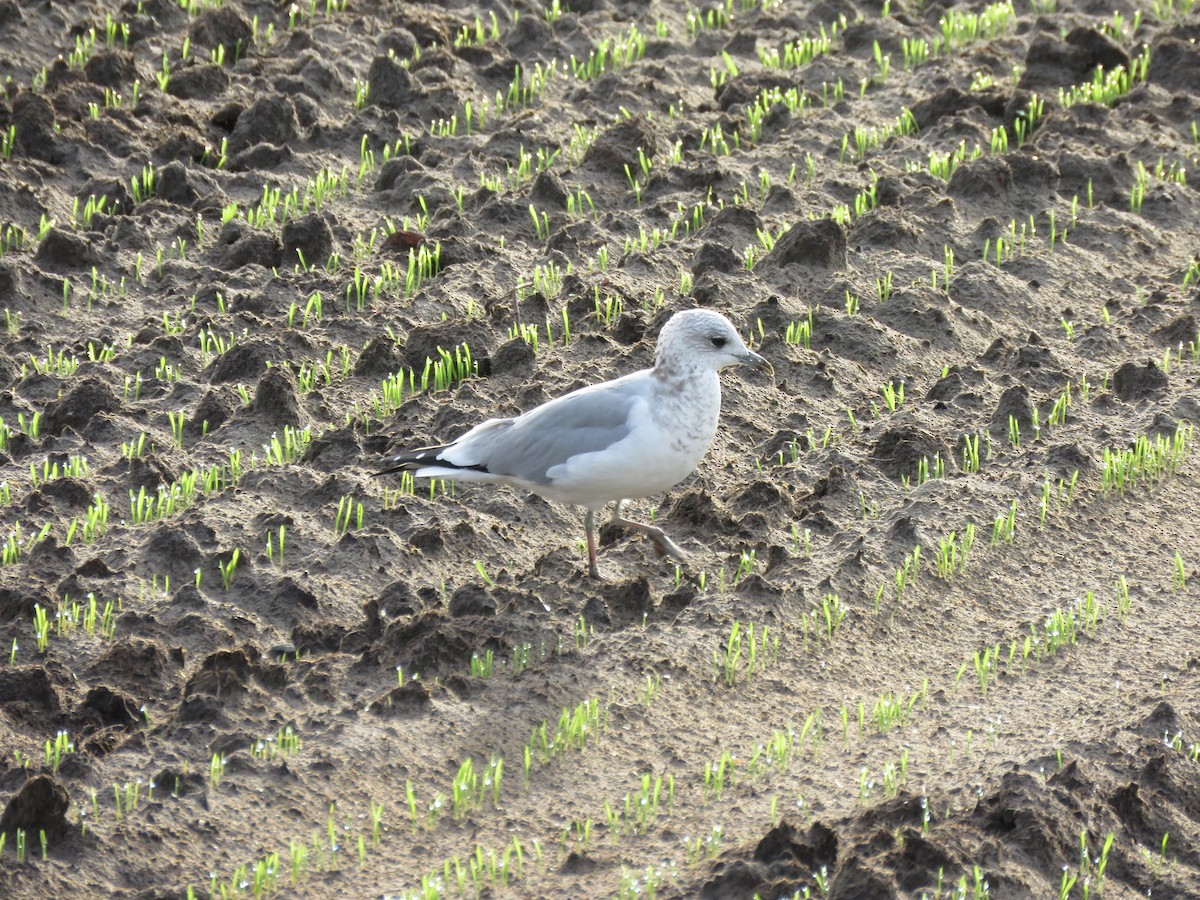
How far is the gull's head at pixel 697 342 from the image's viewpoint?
6191 mm

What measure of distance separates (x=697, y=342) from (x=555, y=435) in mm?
621

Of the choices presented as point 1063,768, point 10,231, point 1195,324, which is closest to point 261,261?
point 10,231

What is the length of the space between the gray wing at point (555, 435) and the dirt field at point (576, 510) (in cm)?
39

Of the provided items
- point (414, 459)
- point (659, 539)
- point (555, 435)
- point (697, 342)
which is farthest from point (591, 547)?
point (697, 342)

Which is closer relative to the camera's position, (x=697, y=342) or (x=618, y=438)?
(x=618, y=438)

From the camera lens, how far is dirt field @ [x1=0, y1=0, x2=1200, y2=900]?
16.3 ft

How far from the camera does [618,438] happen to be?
6.02 meters

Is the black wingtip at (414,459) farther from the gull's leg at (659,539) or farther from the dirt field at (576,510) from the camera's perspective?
the gull's leg at (659,539)

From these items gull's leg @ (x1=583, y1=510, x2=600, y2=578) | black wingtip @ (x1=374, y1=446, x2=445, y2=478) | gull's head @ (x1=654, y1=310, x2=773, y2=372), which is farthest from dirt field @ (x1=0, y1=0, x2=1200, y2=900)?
gull's head @ (x1=654, y1=310, x2=773, y2=372)

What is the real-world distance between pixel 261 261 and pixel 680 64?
3.78 m

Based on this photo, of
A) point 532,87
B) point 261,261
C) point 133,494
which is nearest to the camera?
point 133,494

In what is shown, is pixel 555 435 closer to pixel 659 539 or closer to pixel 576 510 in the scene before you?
pixel 659 539

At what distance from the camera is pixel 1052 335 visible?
8.21 metres

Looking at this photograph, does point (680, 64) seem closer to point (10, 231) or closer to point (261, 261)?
point (261, 261)
